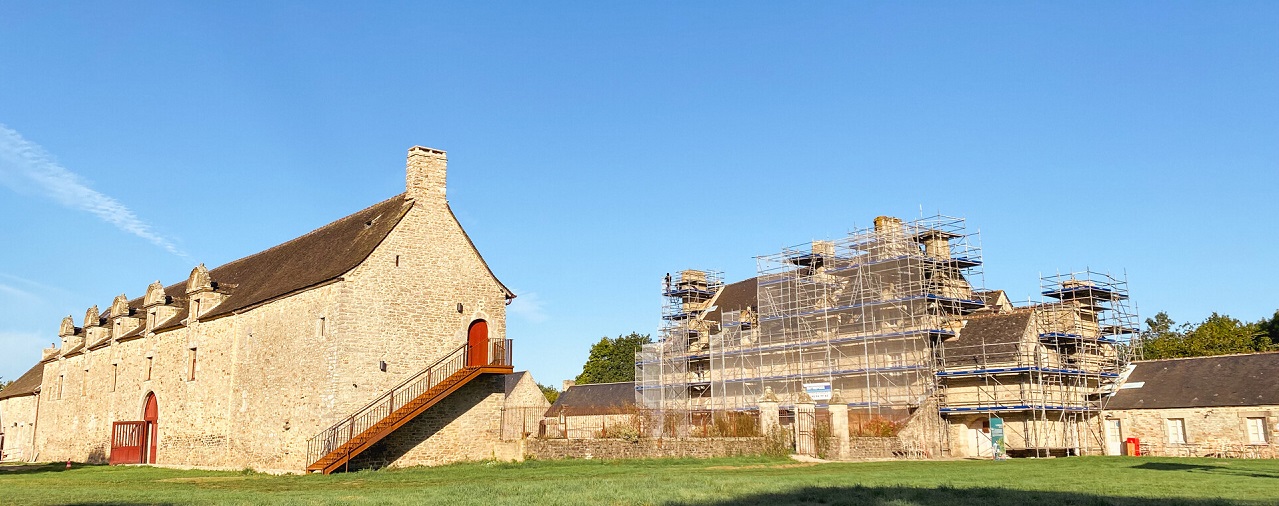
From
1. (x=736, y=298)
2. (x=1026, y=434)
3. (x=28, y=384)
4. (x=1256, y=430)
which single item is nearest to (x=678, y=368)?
(x=736, y=298)

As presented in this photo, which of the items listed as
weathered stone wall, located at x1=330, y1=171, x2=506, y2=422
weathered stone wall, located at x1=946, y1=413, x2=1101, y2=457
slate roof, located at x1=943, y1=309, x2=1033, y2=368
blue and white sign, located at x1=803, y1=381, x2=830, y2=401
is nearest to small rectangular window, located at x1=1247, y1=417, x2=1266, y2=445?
weathered stone wall, located at x1=946, y1=413, x2=1101, y2=457

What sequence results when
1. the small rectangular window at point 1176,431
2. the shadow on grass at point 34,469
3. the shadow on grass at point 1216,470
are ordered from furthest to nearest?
the small rectangular window at point 1176,431, the shadow on grass at point 34,469, the shadow on grass at point 1216,470

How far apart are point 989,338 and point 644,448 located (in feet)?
49.8

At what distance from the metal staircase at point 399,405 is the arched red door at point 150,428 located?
1210cm

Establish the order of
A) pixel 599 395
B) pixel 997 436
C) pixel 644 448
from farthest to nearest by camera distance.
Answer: pixel 599 395, pixel 997 436, pixel 644 448

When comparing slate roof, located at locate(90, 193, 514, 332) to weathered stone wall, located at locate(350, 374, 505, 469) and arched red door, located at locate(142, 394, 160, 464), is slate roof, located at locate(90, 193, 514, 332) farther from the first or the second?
weathered stone wall, located at locate(350, 374, 505, 469)

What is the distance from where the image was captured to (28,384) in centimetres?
4603

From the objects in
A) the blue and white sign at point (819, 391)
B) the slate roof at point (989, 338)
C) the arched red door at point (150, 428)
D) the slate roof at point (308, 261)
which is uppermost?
the slate roof at point (308, 261)

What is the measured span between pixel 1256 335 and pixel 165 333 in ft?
169

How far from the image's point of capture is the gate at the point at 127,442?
32.3 m

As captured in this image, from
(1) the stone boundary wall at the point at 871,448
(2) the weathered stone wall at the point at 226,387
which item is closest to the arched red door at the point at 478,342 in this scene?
(2) the weathered stone wall at the point at 226,387

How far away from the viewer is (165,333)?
32.3m

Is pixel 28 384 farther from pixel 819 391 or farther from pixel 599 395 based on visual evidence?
pixel 819 391

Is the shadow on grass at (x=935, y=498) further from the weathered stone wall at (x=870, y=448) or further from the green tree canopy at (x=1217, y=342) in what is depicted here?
the green tree canopy at (x=1217, y=342)
